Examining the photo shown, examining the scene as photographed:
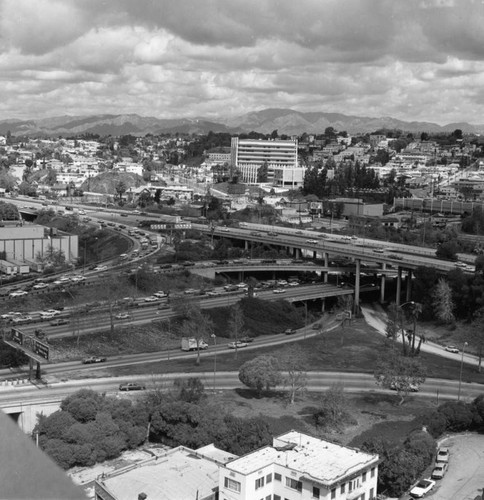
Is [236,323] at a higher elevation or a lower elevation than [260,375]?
lower

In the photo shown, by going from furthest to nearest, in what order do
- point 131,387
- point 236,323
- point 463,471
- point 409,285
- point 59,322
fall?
point 409,285 < point 236,323 < point 59,322 < point 131,387 < point 463,471

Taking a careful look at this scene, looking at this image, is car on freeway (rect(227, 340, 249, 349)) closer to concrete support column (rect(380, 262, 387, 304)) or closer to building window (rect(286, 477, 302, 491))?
concrete support column (rect(380, 262, 387, 304))

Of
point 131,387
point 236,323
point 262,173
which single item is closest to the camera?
point 131,387

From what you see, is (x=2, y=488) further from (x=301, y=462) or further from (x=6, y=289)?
(x=6, y=289)

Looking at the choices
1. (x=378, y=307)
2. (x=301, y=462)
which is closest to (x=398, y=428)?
(x=301, y=462)

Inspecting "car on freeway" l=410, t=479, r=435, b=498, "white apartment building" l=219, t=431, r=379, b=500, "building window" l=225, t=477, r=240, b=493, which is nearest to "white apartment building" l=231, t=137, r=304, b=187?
"car on freeway" l=410, t=479, r=435, b=498

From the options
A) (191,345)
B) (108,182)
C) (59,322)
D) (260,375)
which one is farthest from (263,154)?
(260,375)

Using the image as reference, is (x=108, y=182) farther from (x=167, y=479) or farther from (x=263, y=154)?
(x=167, y=479)
